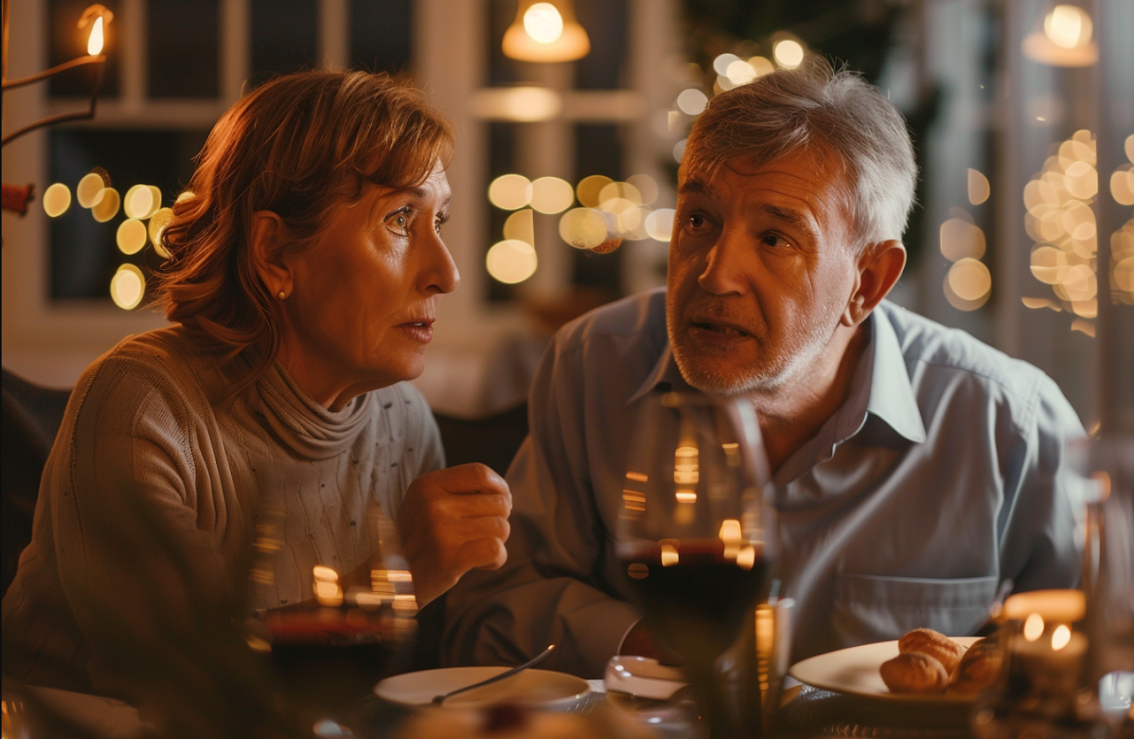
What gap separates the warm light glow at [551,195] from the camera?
4691 millimetres

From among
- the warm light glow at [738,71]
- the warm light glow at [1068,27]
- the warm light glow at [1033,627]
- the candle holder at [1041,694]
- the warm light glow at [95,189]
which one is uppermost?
the warm light glow at [1068,27]

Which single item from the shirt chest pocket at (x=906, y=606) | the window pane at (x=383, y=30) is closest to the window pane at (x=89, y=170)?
the window pane at (x=383, y=30)

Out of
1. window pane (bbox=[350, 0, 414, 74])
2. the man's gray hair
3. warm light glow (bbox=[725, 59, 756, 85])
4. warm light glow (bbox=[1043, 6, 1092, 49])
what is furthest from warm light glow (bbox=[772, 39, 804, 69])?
the man's gray hair

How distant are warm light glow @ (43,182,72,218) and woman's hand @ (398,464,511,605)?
3.78 m

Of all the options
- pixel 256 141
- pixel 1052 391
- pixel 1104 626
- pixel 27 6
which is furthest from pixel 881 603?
pixel 27 6

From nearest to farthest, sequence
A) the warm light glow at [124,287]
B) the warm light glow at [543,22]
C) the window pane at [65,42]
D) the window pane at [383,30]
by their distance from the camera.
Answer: the warm light glow at [543,22], the warm light glow at [124,287], the window pane at [65,42], the window pane at [383,30]

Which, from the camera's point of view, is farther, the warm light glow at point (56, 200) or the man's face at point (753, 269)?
the warm light glow at point (56, 200)

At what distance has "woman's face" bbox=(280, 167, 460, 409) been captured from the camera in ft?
3.62

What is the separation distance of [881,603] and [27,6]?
4.31 meters

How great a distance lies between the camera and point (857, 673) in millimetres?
784

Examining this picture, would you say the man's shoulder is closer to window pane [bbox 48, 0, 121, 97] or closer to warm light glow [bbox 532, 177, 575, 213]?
warm light glow [bbox 532, 177, 575, 213]

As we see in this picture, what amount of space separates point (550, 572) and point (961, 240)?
3686 mm

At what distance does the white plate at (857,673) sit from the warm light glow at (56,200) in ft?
13.4

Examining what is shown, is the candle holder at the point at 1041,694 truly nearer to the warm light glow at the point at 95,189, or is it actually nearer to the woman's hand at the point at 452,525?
the woman's hand at the point at 452,525
